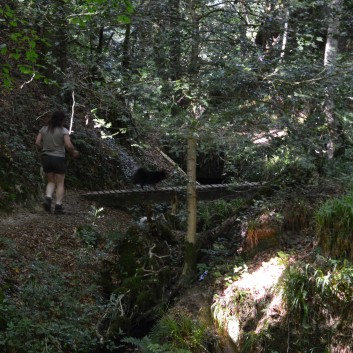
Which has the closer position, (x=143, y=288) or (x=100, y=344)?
(x=100, y=344)

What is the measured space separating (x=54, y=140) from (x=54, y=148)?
15 cm

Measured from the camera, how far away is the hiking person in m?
9.20

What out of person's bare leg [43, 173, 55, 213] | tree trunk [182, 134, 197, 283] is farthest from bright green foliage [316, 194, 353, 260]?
person's bare leg [43, 173, 55, 213]

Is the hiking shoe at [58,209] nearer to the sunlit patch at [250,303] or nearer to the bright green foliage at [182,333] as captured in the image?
the bright green foliage at [182,333]

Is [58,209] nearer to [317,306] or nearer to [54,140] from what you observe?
[54,140]

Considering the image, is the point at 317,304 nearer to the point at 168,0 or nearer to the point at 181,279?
the point at 181,279

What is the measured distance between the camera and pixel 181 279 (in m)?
7.57

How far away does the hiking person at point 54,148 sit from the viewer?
30.2ft

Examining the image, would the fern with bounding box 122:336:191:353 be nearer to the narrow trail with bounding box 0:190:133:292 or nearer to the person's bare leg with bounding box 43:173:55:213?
the narrow trail with bounding box 0:190:133:292

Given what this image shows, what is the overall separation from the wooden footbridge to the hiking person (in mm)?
1532

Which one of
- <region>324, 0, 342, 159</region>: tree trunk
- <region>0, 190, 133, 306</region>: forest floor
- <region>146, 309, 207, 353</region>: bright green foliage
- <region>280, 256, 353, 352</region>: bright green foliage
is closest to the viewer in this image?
<region>280, 256, 353, 352</region>: bright green foliage

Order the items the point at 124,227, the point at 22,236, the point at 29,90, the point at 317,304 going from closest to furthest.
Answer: the point at 317,304
the point at 22,236
the point at 124,227
the point at 29,90

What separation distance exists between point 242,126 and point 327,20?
2.25m

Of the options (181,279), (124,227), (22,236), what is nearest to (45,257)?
(22,236)
